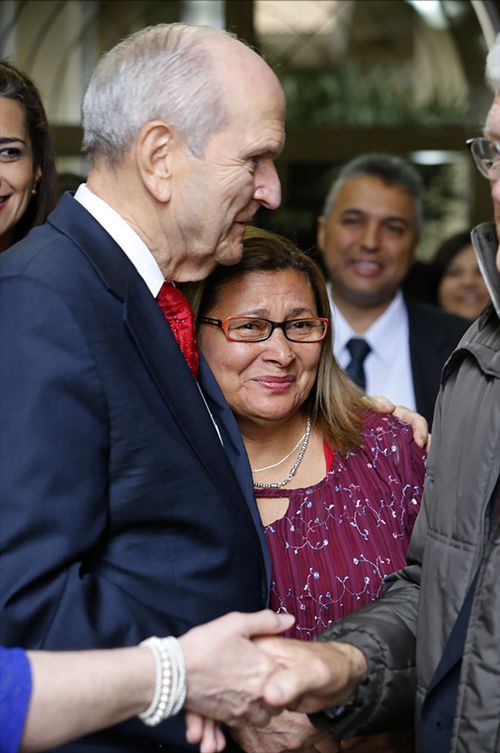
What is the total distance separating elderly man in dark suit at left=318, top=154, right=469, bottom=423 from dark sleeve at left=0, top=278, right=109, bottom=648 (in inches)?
100

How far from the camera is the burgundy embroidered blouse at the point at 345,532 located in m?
2.55

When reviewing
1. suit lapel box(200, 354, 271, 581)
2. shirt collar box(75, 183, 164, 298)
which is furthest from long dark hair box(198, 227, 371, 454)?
shirt collar box(75, 183, 164, 298)

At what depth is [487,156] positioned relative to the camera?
201 cm

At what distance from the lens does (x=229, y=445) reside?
2467 millimetres

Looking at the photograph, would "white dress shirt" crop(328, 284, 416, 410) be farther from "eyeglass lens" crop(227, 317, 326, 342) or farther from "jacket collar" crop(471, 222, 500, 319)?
"jacket collar" crop(471, 222, 500, 319)

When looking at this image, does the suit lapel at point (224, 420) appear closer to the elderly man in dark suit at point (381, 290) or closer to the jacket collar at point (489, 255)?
the jacket collar at point (489, 255)

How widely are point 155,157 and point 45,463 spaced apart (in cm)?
64

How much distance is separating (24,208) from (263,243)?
70cm

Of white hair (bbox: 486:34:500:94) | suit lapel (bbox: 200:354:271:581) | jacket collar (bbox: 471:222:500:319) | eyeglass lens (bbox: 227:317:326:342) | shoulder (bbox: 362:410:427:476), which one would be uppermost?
white hair (bbox: 486:34:500:94)

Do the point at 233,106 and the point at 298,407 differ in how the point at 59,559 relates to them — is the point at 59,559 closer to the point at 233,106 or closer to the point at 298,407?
the point at 233,106

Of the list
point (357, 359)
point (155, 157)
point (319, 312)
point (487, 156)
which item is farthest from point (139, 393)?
point (357, 359)

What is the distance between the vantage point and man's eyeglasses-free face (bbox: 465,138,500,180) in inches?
77.5

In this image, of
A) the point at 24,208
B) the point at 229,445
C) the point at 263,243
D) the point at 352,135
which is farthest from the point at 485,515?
the point at 352,135

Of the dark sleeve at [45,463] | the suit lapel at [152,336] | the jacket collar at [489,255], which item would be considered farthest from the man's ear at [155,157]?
the jacket collar at [489,255]
